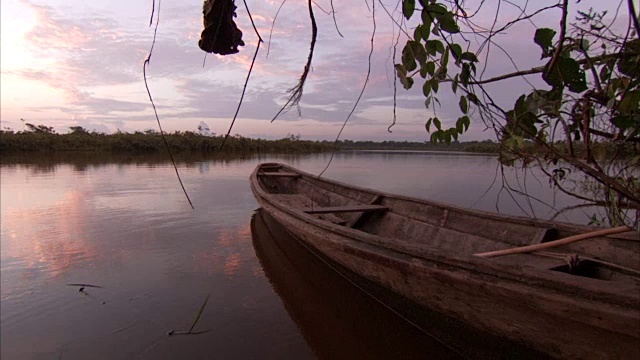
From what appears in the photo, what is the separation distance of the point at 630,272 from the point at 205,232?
14.9 ft

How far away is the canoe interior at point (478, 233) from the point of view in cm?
205

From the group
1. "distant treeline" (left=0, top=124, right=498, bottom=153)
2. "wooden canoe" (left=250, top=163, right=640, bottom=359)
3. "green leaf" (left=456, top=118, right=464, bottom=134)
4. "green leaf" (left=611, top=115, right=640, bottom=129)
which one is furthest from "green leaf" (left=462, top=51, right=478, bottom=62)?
"distant treeline" (left=0, top=124, right=498, bottom=153)

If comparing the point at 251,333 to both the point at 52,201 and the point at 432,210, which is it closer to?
the point at 432,210

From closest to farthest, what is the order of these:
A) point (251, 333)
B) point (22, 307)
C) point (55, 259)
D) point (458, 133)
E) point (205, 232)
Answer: point (458, 133)
point (251, 333)
point (22, 307)
point (55, 259)
point (205, 232)

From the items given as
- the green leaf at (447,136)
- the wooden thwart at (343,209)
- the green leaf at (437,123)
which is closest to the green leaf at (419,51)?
the green leaf at (437,123)

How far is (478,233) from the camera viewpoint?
2.94m

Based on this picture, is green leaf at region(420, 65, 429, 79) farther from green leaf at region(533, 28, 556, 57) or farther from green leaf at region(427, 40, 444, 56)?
green leaf at region(533, 28, 556, 57)

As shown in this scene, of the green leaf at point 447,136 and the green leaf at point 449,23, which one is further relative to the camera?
A: the green leaf at point 447,136

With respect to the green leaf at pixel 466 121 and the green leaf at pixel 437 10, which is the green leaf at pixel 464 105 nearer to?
the green leaf at pixel 466 121

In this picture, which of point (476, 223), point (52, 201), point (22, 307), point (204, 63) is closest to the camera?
point (204, 63)

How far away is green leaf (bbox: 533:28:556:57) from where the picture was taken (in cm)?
127

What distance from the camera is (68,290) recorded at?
3.07 meters

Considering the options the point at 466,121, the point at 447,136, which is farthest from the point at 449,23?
the point at 447,136

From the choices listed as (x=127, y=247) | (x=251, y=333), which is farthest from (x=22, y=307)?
(x=251, y=333)
